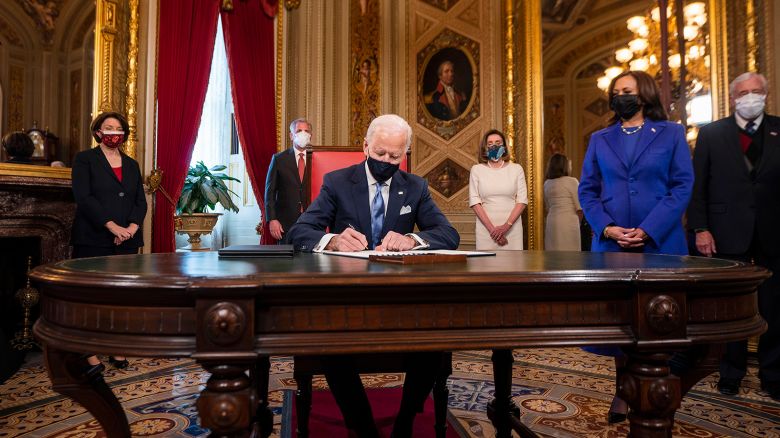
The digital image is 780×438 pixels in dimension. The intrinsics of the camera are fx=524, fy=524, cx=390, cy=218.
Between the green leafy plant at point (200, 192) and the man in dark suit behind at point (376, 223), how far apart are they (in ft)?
12.0

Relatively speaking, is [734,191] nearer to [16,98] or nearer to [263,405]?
[263,405]

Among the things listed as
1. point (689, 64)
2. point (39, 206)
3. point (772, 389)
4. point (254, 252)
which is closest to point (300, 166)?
point (39, 206)

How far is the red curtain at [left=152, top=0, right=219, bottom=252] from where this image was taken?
5406 mm

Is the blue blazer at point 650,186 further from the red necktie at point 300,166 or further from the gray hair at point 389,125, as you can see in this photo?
the red necktie at point 300,166

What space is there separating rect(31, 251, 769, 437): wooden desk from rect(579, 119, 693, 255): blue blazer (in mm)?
1307

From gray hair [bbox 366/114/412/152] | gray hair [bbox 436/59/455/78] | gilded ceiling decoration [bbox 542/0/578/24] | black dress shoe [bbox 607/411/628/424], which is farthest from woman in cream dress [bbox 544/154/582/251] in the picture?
gilded ceiling decoration [bbox 542/0/578/24]

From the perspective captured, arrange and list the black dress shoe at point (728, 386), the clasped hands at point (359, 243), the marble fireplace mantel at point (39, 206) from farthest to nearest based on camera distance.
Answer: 1. the marble fireplace mantel at point (39, 206)
2. the black dress shoe at point (728, 386)
3. the clasped hands at point (359, 243)

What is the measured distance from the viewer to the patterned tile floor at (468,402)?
2428 millimetres

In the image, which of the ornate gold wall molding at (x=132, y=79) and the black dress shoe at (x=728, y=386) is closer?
the black dress shoe at (x=728, y=386)

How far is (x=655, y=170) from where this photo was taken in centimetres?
253

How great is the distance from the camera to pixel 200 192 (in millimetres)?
5719

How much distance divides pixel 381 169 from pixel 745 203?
2.33 m

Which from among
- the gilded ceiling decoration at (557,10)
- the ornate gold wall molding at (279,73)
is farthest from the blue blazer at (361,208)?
the gilded ceiling decoration at (557,10)

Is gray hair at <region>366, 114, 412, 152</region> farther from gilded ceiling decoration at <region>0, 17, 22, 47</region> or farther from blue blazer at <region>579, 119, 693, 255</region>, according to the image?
gilded ceiling decoration at <region>0, 17, 22, 47</region>
